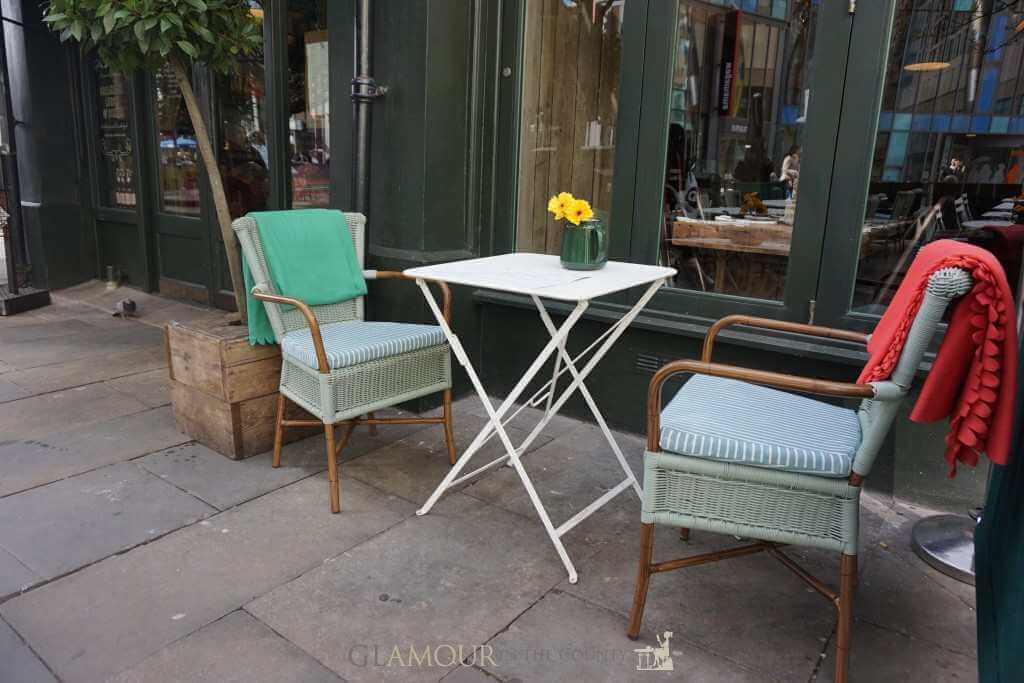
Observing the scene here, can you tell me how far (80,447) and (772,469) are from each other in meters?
Answer: 2.85

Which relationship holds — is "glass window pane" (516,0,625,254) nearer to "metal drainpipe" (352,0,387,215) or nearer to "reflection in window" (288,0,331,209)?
"metal drainpipe" (352,0,387,215)

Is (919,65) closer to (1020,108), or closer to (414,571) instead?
(1020,108)

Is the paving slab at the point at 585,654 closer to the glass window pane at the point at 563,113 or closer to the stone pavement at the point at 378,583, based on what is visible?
the stone pavement at the point at 378,583

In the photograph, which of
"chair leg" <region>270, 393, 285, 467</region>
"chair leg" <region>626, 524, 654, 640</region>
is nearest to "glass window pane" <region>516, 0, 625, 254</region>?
"chair leg" <region>270, 393, 285, 467</region>

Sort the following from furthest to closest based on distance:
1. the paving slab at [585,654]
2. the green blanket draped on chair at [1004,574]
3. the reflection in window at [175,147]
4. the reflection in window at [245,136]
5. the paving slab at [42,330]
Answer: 1. the reflection in window at [175,147]
2. the reflection in window at [245,136]
3. the paving slab at [42,330]
4. the paving slab at [585,654]
5. the green blanket draped on chair at [1004,574]

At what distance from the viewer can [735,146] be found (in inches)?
129

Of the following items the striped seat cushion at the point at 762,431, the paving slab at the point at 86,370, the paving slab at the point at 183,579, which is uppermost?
the striped seat cushion at the point at 762,431

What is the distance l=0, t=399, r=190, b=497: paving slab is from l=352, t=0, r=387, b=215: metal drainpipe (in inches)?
58.2

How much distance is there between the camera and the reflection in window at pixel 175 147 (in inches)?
225

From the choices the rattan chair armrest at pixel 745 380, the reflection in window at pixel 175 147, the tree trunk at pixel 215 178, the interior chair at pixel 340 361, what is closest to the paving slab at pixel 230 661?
the interior chair at pixel 340 361

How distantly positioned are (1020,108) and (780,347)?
1.19 m

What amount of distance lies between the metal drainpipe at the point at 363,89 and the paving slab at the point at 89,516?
5.53 ft

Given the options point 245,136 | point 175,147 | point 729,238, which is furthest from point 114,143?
point 729,238

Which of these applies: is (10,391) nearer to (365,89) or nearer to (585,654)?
(365,89)
